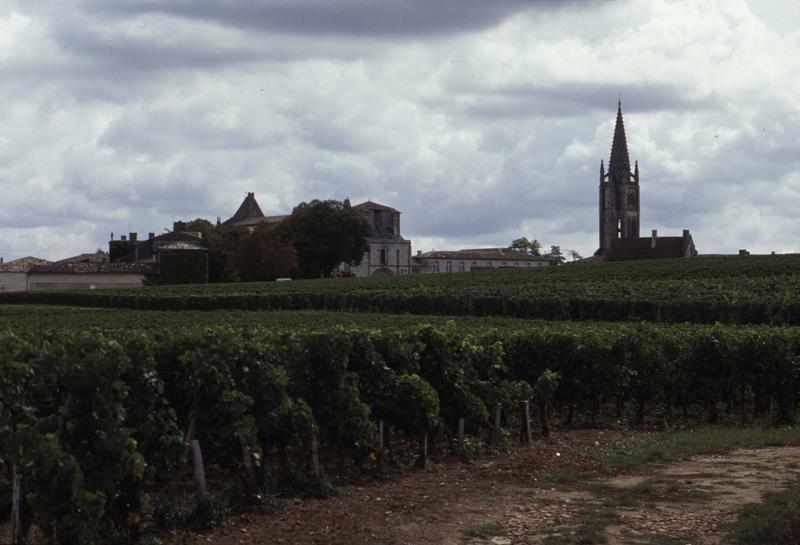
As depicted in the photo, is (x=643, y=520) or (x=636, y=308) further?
(x=636, y=308)

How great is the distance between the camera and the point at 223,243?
395ft

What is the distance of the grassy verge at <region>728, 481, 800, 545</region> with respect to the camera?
11367 mm

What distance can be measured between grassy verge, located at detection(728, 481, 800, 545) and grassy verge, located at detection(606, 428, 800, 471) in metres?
3.97

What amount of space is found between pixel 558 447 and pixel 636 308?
34.4 m

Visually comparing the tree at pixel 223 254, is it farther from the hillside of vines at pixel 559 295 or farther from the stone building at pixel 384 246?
the stone building at pixel 384 246

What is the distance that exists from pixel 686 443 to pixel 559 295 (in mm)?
38970

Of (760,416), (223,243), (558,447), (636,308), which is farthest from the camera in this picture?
(223,243)

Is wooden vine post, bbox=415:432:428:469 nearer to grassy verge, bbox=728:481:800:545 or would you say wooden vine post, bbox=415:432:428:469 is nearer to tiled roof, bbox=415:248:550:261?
grassy verge, bbox=728:481:800:545

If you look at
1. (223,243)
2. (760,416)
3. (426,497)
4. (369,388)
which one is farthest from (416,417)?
(223,243)

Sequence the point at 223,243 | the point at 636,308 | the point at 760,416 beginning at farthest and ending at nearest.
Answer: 1. the point at 223,243
2. the point at 636,308
3. the point at 760,416

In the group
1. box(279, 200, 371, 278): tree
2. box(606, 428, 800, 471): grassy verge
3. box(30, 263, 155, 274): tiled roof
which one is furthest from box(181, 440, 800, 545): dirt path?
box(279, 200, 371, 278): tree

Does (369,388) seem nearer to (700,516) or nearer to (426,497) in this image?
(426,497)

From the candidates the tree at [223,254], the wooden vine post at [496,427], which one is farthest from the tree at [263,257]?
the wooden vine post at [496,427]

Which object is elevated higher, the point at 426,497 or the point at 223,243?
the point at 223,243
